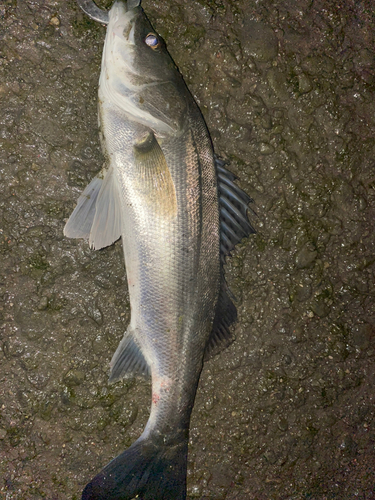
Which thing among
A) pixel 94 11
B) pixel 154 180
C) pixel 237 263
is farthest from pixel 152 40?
pixel 237 263

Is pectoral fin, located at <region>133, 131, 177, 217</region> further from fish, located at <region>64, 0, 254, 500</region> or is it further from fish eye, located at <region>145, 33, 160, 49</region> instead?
fish eye, located at <region>145, 33, 160, 49</region>

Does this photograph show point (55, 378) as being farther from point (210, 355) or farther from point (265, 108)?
point (265, 108)

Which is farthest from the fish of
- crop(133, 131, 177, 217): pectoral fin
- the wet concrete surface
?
the wet concrete surface

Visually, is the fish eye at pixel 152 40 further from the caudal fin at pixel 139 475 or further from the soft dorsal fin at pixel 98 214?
the caudal fin at pixel 139 475

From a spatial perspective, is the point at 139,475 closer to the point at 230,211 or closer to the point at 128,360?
the point at 128,360

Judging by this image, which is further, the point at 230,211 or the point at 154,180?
the point at 230,211

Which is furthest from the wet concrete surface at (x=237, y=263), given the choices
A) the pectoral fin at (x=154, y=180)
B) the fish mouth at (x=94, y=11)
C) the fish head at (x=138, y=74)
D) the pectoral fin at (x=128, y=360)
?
the pectoral fin at (x=154, y=180)

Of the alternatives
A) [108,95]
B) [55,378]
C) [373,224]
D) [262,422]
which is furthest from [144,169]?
[262,422]

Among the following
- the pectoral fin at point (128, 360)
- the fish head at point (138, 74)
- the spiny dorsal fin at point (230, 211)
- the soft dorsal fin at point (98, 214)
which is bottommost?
the pectoral fin at point (128, 360)

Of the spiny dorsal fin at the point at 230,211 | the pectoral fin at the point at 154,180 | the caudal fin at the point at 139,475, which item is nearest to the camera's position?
the pectoral fin at the point at 154,180
